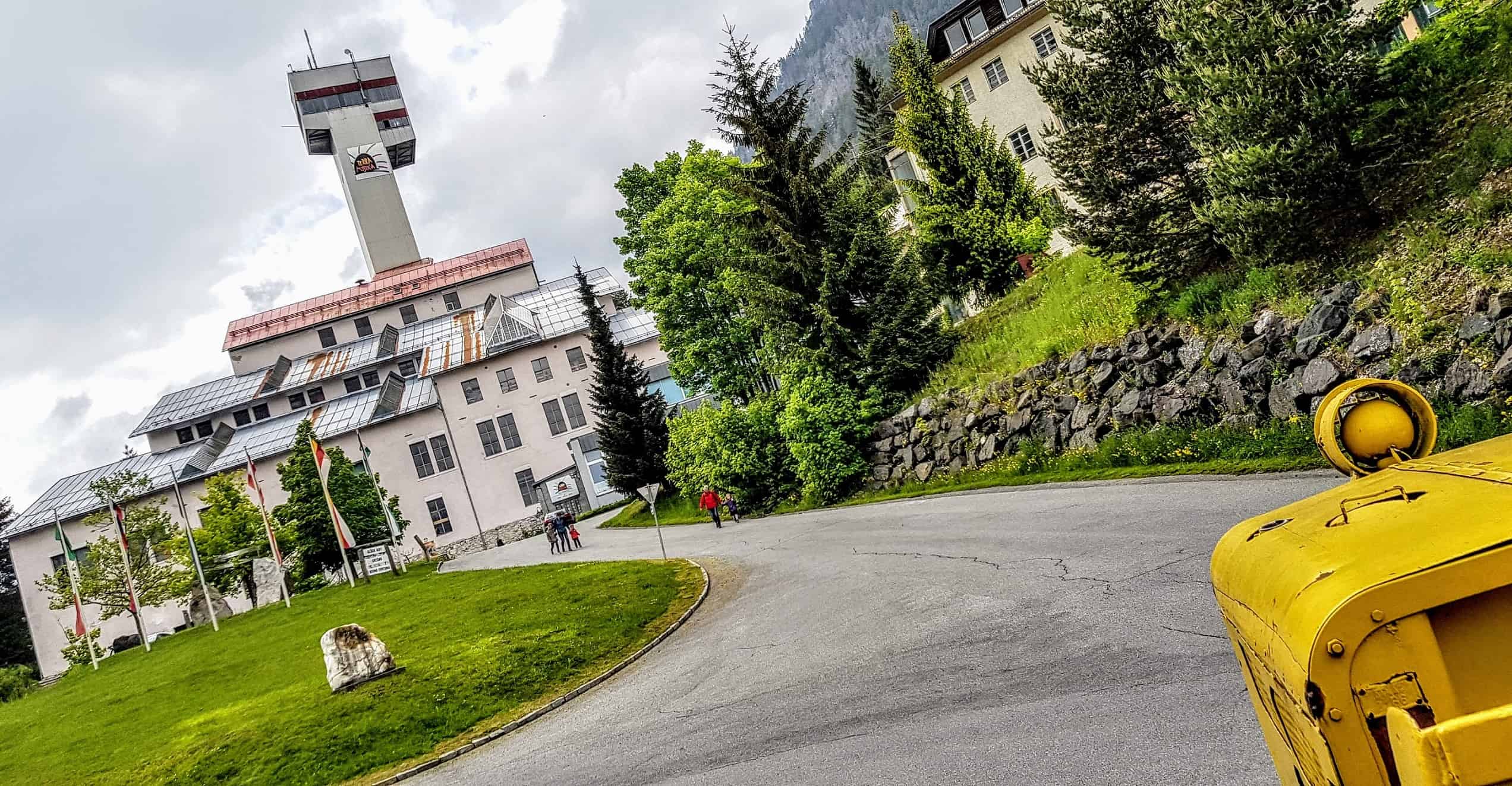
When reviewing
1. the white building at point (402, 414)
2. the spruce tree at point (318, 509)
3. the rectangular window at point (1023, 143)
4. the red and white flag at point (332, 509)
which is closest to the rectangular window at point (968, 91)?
the rectangular window at point (1023, 143)

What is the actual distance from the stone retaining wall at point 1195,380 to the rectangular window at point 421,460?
4062 cm

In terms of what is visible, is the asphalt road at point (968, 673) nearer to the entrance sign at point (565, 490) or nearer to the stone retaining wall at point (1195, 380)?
the stone retaining wall at point (1195, 380)

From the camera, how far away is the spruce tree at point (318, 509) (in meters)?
40.9

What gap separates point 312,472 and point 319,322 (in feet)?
105

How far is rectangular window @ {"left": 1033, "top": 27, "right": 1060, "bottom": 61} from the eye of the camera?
34.1 meters

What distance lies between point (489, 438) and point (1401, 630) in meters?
59.0

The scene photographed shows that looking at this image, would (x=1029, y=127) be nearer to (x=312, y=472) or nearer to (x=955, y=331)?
(x=955, y=331)

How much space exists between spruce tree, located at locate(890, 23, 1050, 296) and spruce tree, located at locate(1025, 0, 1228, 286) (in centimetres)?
1173

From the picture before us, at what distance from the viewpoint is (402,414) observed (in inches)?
2222

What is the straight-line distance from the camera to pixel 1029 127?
35.1 meters

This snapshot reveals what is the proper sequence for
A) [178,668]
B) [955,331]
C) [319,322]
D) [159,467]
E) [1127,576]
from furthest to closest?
1. [319,322]
2. [159,467]
3. [955,331]
4. [178,668]
5. [1127,576]

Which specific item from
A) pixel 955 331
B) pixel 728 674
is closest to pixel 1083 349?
pixel 955 331

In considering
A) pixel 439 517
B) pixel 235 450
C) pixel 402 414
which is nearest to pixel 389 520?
pixel 439 517

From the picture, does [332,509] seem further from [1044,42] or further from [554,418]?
[1044,42]
